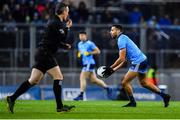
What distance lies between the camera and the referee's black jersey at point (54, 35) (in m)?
16.8

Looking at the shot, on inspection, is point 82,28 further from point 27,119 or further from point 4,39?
point 27,119

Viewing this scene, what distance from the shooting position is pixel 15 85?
29.1 metres

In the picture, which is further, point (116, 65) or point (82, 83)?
point (82, 83)

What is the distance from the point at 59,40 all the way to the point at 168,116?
304 cm

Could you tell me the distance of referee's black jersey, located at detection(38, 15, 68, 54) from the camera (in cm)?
1675

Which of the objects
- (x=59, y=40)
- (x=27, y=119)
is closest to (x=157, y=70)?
(x=59, y=40)

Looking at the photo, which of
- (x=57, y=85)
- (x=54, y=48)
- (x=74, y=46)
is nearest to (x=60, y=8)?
(x=54, y=48)

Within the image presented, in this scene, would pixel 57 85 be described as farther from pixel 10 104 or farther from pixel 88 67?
pixel 88 67

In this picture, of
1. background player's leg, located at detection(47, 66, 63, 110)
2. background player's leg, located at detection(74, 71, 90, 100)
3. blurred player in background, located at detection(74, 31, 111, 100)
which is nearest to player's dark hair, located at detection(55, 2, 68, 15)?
background player's leg, located at detection(47, 66, 63, 110)

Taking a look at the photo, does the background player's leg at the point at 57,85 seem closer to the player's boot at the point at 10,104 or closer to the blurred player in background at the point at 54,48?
the blurred player in background at the point at 54,48

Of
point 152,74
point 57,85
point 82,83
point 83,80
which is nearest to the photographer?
point 57,85

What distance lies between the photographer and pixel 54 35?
16812 millimetres

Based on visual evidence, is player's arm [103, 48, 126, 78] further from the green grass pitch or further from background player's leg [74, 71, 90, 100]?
background player's leg [74, 71, 90, 100]

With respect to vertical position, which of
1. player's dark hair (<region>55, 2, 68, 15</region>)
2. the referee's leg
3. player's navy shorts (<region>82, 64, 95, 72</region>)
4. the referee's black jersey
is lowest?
player's navy shorts (<region>82, 64, 95, 72</region>)
